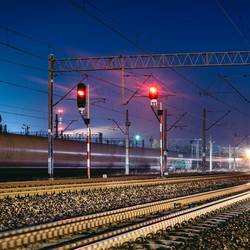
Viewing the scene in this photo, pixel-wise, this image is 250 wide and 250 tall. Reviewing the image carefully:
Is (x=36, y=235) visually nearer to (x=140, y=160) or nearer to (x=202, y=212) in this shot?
(x=202, y=212)

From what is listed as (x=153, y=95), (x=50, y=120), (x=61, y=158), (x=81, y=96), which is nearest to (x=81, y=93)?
(x=81, y=96)

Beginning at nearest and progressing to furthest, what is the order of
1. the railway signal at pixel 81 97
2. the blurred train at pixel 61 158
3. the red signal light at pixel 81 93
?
the railway signal at pixel 81 97, the red signal light at pixel 81 93, the blurred train at pixel 61 158

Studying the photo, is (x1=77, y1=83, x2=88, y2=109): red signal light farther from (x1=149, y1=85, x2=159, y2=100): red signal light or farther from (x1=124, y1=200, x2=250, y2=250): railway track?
(x1=124, y1=200, x2=250, y2=250): railway track

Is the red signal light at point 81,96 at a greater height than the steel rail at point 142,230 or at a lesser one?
greater

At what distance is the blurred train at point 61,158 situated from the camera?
100 feet

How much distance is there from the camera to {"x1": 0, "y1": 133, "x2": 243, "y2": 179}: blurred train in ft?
100

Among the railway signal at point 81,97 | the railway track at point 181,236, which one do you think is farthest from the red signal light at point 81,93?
the railway track at point 181,236

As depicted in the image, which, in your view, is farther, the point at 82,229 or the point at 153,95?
the point at 153,95

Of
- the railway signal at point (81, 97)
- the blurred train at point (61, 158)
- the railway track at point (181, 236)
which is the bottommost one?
the railway track at point (181, 236)

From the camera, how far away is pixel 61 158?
129ft

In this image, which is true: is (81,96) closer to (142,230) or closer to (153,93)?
(153,93)

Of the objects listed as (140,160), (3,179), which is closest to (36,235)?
(3,179)

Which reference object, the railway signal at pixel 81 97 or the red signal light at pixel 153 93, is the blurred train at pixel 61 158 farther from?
the red signal light at pixel 153 93

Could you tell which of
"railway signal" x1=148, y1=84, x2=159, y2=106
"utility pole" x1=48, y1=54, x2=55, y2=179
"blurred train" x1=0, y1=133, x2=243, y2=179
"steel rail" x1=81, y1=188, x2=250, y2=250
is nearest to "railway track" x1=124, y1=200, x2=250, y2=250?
"steel rail" x1=81, y1=188, x2=250, y2=250
